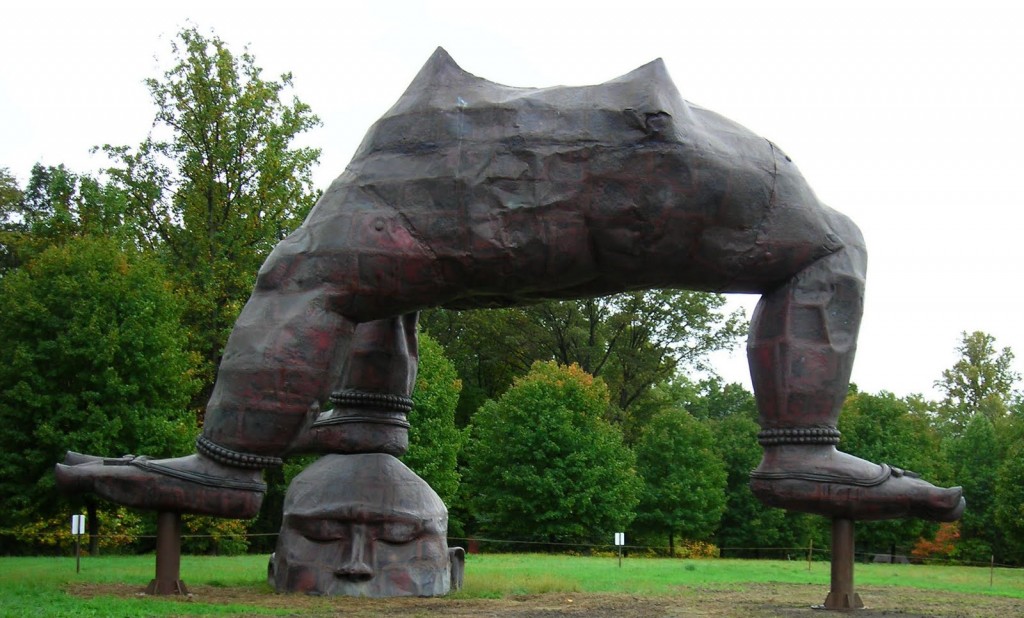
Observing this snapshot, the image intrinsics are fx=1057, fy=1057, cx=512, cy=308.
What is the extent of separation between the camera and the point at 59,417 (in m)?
18.3

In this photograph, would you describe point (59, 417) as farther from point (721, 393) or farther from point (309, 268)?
point (721, 393)

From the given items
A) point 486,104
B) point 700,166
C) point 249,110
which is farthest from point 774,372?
point 249,110

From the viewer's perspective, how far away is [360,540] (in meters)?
9.23

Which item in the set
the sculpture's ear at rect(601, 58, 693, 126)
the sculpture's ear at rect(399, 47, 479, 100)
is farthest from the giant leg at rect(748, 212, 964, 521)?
the sculpture's ear at rect(399, 47, 479, 100)

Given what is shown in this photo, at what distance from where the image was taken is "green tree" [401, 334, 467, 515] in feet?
81.3

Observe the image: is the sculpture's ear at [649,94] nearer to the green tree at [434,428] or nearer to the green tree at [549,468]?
the green tree at [434,428]

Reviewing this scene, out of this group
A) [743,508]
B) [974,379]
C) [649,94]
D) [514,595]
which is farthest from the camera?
[974,379]

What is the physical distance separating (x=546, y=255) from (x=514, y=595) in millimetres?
3633

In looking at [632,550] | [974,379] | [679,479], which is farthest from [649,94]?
[974,379]

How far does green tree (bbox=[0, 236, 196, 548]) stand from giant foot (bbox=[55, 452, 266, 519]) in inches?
417

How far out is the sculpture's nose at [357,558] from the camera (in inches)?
356

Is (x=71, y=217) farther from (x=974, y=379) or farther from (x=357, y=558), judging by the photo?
(x=974, y=379)

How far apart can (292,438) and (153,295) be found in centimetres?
1247

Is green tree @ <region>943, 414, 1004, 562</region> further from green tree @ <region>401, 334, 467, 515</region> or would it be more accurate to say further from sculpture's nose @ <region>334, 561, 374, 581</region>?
sculpture's nose @ <region>334, 561, 374, 581</region>
